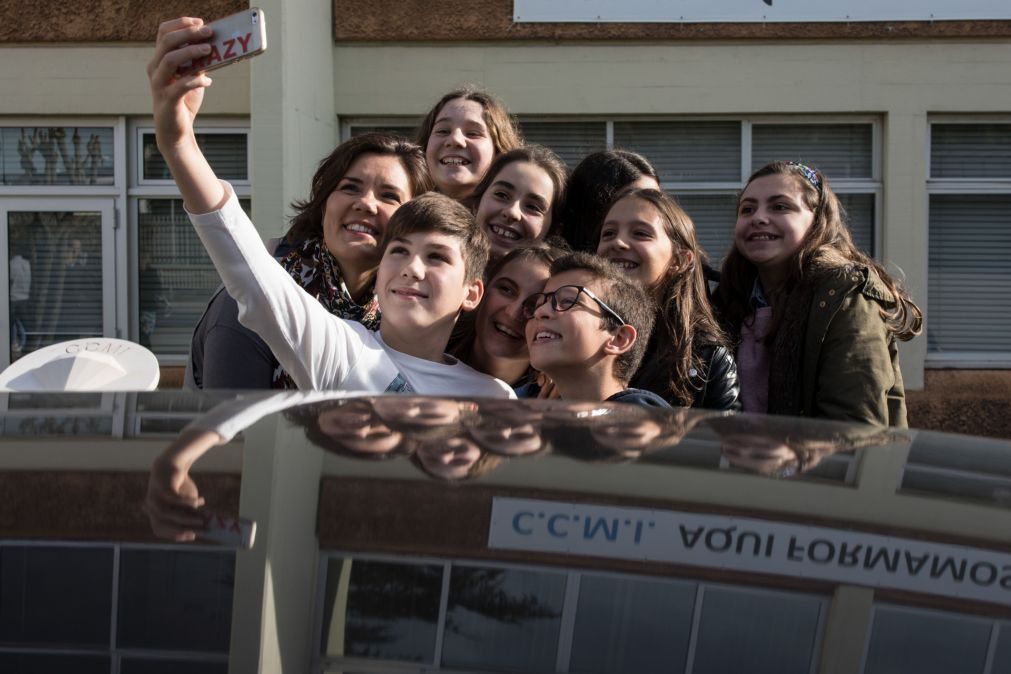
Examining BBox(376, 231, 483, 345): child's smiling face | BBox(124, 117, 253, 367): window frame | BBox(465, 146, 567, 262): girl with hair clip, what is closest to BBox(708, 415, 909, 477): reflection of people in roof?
BBox(376, 231, 483, 345): child's smiling face

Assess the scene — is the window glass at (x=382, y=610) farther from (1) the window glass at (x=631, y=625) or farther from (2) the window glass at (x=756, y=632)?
(2) the window glass at (x=756, y=632)

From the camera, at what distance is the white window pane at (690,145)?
866cm

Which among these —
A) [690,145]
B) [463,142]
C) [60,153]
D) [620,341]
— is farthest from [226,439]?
[60,153]

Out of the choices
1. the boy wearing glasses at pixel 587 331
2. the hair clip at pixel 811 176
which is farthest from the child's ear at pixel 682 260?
the hair clip at pixel 811 176

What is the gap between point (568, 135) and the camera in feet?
28.4

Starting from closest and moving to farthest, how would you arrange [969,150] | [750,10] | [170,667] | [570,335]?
1. [170,667]
2. [570,335]
3. [750,10]
4. [969,150]

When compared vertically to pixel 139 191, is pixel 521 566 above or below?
below

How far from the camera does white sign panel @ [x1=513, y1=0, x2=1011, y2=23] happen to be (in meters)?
8.16

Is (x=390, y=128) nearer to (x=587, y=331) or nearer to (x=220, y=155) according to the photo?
(x=220, y=155)

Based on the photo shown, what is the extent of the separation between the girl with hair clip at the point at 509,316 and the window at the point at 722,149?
5607 mm

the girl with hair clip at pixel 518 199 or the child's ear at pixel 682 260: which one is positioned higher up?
the girl with hair clip at pixel 518 199

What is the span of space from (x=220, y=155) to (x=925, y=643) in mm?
8362

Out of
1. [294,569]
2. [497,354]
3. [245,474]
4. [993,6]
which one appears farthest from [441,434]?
[993,6]

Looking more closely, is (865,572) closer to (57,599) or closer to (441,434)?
(441,434)
